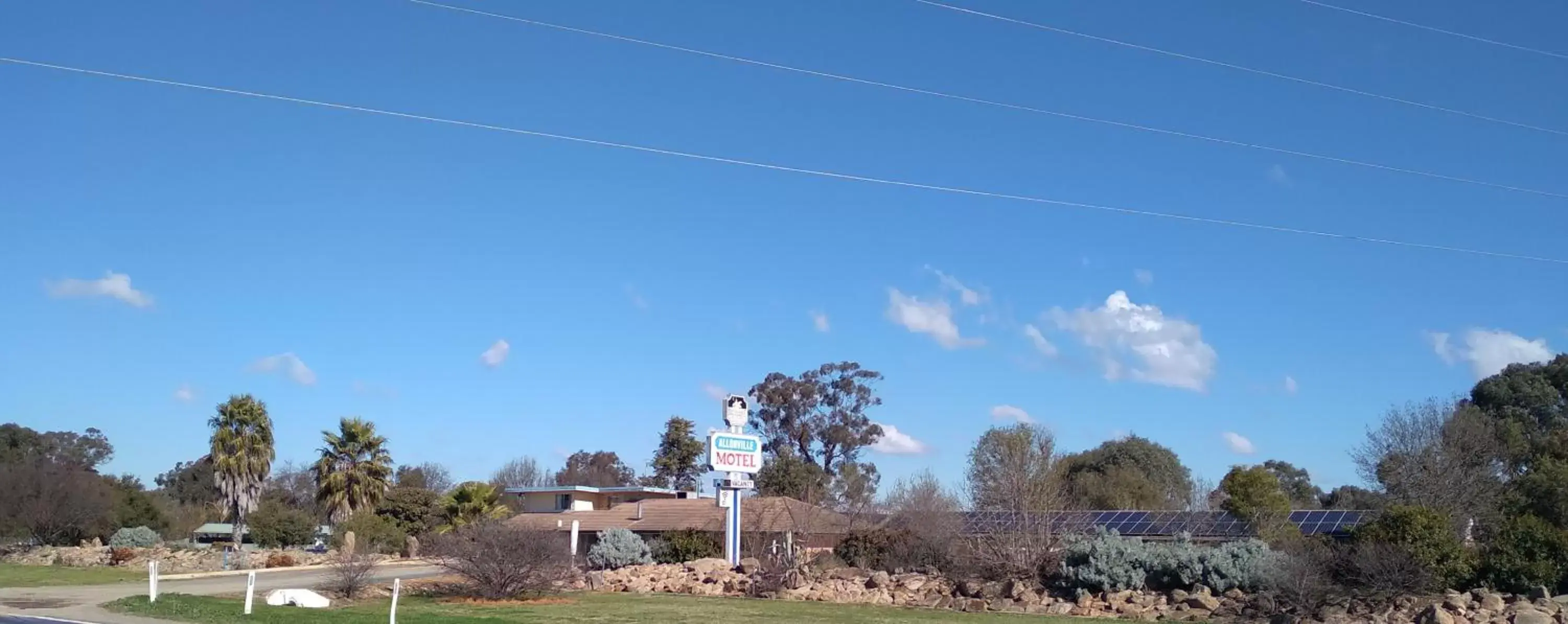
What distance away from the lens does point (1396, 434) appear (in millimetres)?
48781

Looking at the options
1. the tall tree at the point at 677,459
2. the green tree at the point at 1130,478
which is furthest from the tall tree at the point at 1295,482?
the tall tree at the point at 677,459

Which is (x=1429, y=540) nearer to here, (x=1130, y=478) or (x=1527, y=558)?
(x=1527, y=558)

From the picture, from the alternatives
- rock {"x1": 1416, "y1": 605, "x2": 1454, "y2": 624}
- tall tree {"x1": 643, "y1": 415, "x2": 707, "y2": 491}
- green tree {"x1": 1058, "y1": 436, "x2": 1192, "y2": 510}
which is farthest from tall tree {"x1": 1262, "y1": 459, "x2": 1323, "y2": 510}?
rock {"x1": 1416, "y1": 605, "x2": 1454, "y2": 624}

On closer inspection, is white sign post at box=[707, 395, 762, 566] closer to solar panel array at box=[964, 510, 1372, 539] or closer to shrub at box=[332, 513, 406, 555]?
solar panel array at box=[964, 510, 1372, 539]

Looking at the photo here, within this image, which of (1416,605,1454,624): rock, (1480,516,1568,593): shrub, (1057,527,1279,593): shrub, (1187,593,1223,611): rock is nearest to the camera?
(1416,605,1454,624): rock

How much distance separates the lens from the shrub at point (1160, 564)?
32.1 m

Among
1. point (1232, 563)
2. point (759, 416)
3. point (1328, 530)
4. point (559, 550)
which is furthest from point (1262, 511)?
point (759, 416)

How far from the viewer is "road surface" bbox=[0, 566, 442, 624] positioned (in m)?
27.4

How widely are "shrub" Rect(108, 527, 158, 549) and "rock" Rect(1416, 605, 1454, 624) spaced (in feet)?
184

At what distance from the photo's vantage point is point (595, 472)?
113625mm

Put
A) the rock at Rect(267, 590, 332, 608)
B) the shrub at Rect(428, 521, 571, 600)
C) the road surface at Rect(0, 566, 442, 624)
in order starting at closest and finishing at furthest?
the road surface at Rect(0, 566, 442, 624)
the rock at Rect(267, 590, 332, 608)
the shrub at Rect(428, 521, 571, 600)

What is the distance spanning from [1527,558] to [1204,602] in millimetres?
7359

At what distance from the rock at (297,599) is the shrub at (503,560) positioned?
410cm

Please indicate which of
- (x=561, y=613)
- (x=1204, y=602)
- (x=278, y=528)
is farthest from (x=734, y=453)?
(x=278, y=528)
